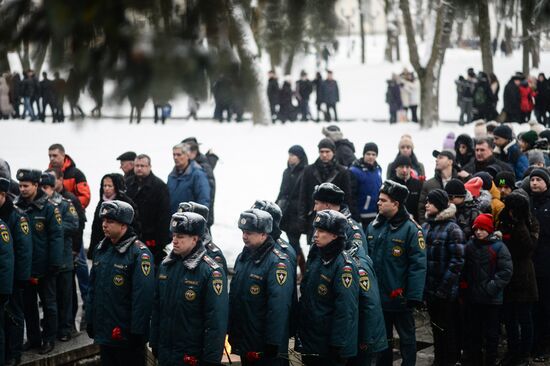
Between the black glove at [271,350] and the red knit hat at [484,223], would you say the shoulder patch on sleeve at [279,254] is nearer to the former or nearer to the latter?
the black glove at [271,350]

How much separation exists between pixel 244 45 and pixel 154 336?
3391mm

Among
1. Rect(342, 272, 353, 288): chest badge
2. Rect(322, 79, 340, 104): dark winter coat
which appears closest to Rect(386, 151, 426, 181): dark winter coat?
Rect(342, 272, 353, 288): chest badge

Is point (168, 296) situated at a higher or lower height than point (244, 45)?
lower

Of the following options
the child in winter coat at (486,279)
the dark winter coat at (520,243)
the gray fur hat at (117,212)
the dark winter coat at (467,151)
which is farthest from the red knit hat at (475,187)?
the gray fur hat at (117,212)

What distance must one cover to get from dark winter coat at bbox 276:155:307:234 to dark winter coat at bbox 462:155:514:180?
208 centimetres

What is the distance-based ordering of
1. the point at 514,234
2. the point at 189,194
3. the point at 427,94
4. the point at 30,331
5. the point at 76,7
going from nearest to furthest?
1. the point at 76,7
2. the point at 514,234
3. the point at 30,331
4. the point at 189,194
5. the point at 427,94

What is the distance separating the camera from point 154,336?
22.3 feet

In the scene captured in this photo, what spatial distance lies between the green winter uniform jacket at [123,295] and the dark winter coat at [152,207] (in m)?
2.82

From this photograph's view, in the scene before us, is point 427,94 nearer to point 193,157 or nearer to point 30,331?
point 193,157

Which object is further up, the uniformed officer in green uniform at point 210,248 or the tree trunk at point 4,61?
the tree trunk at point 4,61

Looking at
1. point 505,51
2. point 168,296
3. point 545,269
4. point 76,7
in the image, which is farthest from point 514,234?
point 505,51

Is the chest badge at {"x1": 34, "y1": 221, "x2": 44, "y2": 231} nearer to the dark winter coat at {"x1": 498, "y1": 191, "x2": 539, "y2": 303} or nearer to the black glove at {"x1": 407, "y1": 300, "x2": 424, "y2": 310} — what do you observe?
the black glove at {"x1": 407, "y1": 300, "x2": 424, "y2": 310}

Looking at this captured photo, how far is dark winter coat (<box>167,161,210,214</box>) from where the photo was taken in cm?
1076

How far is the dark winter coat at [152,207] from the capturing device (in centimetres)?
1002
